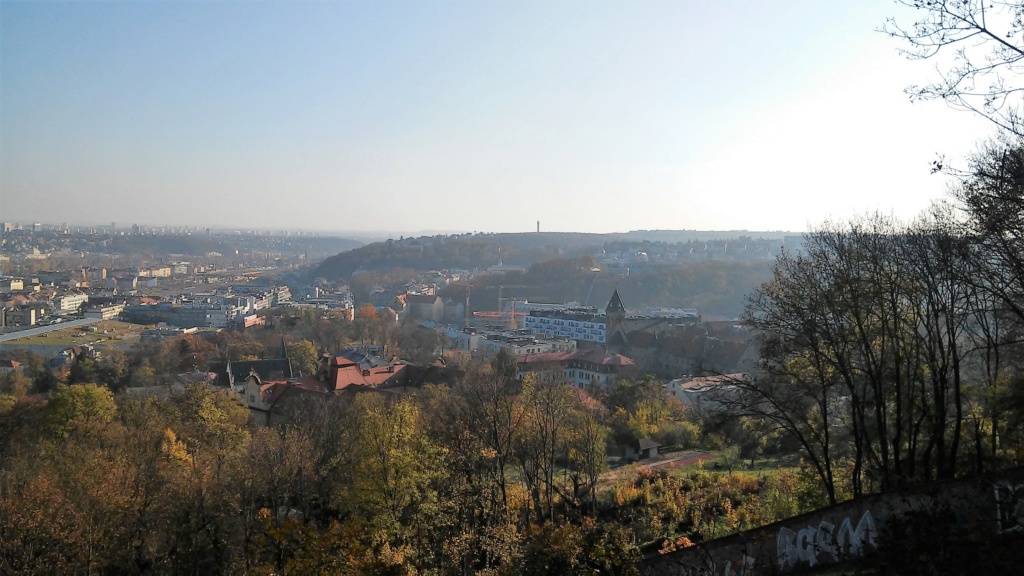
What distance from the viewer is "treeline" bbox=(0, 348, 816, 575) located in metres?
9.37

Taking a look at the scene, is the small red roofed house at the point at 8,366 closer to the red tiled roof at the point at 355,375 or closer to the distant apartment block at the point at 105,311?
the red tiled roof at the point at 355,375

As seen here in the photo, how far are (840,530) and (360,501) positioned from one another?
30.6 ft

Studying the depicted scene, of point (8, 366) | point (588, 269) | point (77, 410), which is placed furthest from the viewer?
point (588, 269)

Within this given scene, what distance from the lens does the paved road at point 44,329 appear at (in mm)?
60125

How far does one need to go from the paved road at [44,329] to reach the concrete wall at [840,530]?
65851mm

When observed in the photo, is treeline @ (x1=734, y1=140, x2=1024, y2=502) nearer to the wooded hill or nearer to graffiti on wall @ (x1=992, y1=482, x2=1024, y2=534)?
graffiti on wall @ (x1=992, y1=482, x2=1024, y2=534)

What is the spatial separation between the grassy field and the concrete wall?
55623 millimetres

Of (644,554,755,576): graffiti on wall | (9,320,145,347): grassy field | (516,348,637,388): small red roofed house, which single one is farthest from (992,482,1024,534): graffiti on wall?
(9,320,145,347): grassy field

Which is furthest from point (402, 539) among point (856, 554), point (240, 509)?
point (856, 554)

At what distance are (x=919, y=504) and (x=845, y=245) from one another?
3763 mm

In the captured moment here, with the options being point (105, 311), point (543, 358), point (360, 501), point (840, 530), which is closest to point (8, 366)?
point (543, 358)

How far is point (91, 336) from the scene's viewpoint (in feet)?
201

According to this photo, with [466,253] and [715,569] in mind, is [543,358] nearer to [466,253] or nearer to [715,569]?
[715,569]

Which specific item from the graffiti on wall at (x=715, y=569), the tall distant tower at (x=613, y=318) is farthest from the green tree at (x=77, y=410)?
the tall distant tower at (x=613, y=318)
